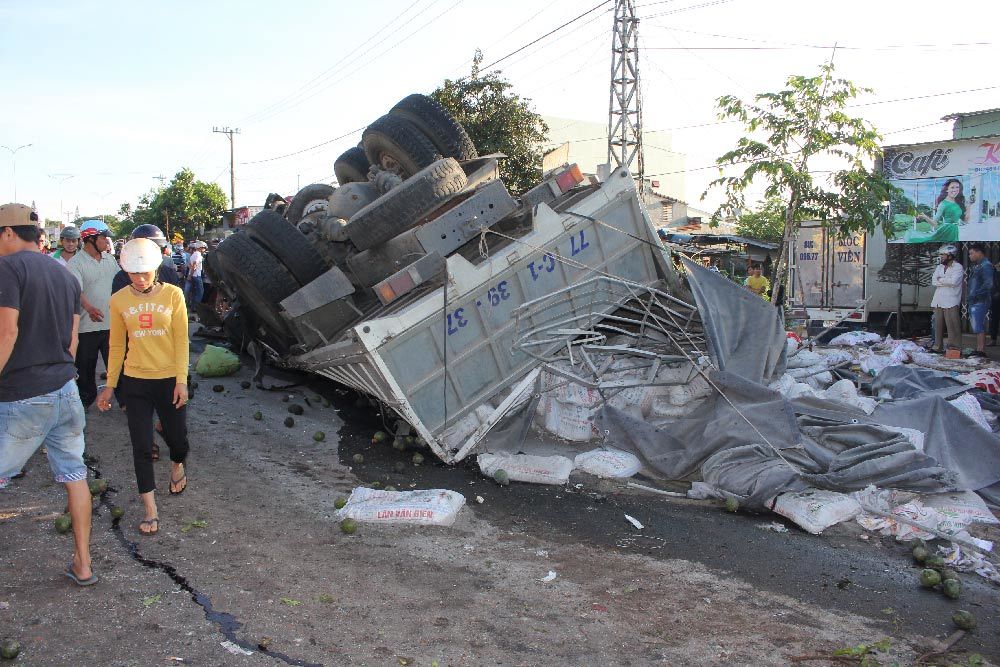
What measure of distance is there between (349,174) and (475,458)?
16.4ft

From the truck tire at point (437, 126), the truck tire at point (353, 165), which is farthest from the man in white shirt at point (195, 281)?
the truck tire at point (437, 126)

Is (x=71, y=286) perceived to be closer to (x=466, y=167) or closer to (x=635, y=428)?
(x=635, y=428)

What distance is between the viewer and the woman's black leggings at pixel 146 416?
438 cm

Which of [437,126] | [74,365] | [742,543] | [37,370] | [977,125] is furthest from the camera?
[977,125]

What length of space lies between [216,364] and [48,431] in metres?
5.04

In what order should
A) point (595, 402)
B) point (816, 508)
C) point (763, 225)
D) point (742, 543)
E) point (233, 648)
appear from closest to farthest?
→ point (233, 648) < point (742, 543) < point (816, 508) < point (595, 402) < point (763, 225)

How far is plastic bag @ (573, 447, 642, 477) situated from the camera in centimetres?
581

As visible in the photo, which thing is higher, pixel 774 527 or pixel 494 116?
pixel 494 116

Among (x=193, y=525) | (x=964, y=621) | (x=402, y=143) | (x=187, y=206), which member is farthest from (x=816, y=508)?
(x=187, y=206)

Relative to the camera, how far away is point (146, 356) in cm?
445

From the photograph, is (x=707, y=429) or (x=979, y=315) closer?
(x=707, y=429)

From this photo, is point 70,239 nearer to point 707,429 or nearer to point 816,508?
point 707,429

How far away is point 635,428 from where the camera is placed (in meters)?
6.11

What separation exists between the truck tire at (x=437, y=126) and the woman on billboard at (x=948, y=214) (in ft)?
32.2
